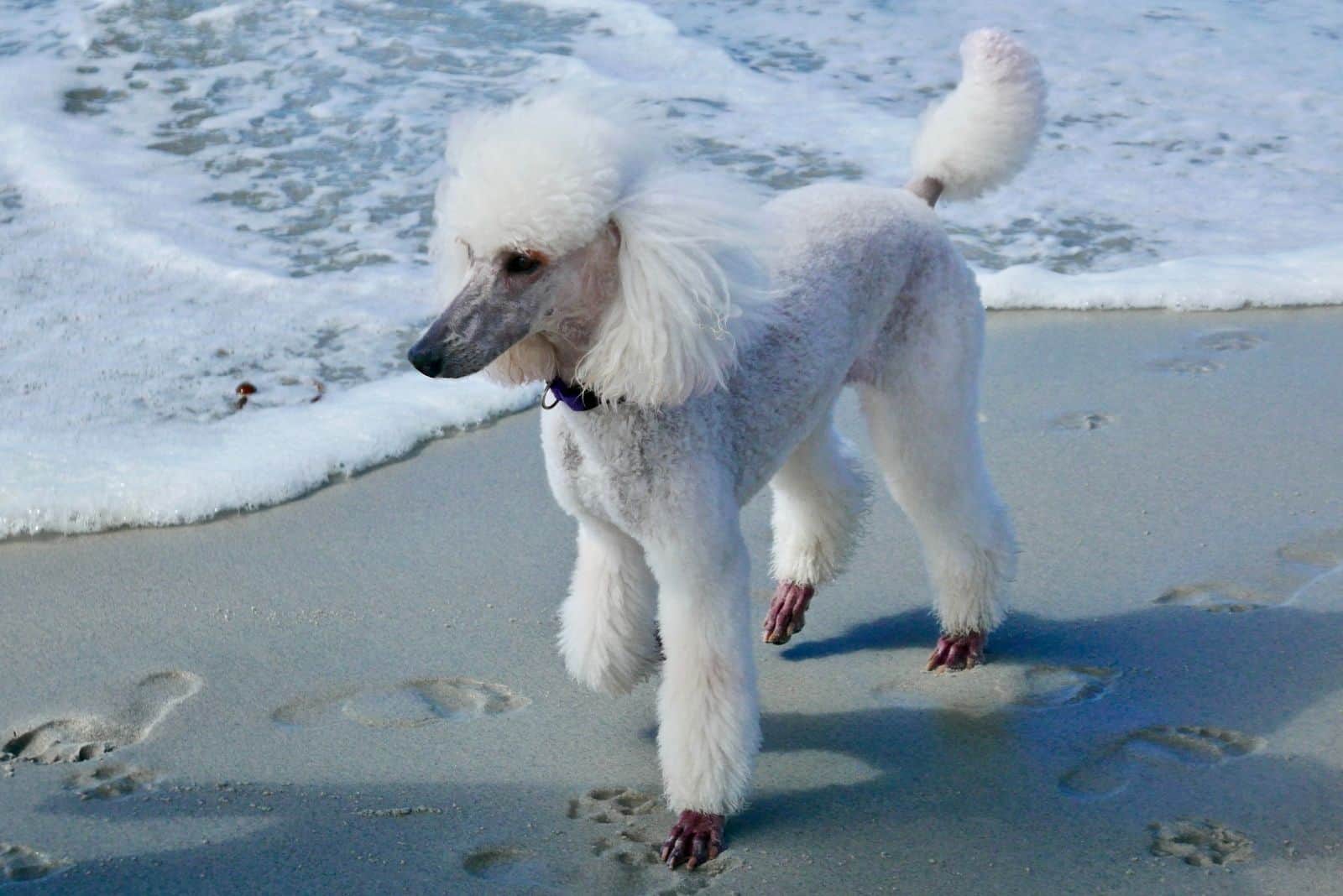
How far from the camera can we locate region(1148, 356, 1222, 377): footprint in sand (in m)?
4.95

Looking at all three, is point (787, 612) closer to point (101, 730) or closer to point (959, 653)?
point (959, 653)

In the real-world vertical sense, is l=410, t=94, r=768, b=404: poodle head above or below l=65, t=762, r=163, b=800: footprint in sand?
above

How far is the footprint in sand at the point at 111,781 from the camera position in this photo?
2.82 meters

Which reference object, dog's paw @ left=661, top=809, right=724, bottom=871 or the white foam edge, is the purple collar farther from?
the white foam edge

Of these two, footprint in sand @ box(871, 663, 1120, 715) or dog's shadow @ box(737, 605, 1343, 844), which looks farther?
footprint in sand @ box(871, 663, 1120, 715)

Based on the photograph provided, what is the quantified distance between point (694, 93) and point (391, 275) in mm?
Result: 3060

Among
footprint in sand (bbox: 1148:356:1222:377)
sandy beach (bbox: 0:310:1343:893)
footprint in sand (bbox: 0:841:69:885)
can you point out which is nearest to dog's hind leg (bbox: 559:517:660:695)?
sandy beach (bbox: 0:310:1343:893)

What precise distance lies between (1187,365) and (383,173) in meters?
3.92

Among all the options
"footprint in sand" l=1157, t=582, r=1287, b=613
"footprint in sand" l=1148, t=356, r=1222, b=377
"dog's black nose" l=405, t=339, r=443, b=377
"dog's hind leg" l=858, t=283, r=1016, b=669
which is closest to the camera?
"dog's black nose" l=405, t=339, r=443, b=377

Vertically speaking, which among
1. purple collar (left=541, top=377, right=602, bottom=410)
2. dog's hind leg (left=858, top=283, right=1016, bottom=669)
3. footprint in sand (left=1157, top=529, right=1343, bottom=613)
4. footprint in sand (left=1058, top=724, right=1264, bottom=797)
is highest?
purple collar (left=541, top=377, right=602, bottom=410)

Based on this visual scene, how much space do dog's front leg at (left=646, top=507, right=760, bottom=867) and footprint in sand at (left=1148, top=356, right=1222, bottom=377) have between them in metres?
2.71

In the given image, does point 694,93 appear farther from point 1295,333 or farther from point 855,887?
point 855,887

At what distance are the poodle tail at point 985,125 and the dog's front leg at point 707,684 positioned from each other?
4.02ft

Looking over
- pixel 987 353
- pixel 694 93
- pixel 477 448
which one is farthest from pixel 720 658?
pixel 694 93
